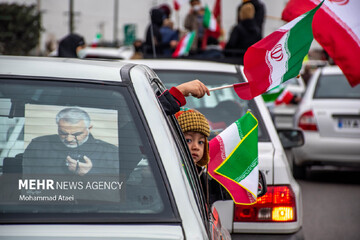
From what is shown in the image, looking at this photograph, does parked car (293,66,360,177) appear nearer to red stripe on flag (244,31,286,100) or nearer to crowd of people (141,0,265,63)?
crowd of people (141,0,265,63)

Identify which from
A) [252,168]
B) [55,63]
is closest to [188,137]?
[252,168]

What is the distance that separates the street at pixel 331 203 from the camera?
25.9 ft

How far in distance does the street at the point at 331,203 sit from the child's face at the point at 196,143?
350 cm

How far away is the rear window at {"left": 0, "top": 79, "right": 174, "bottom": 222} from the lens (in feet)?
8.04

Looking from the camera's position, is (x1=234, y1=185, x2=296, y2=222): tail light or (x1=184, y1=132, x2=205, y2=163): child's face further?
(x1=234, y1=185, x2=296, y2=222): tail light

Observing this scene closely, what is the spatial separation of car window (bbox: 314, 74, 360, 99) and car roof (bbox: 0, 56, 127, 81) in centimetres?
904

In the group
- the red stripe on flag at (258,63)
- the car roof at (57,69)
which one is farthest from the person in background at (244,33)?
the car roof at (57,69)

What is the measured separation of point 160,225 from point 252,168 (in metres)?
1.76

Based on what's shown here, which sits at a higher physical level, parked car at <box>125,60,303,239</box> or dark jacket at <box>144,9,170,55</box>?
parked car at <box>125,60,303,239</box>

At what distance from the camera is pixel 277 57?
448 cm

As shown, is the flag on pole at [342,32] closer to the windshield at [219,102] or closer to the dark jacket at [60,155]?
the windshield at [219,102]

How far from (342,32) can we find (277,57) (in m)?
0.42

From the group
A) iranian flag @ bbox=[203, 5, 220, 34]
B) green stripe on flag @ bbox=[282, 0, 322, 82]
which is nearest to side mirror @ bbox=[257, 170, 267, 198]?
green stripe on flag @ bbox=[282, 0, 322, 82]

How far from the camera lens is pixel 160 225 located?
2406 mm
